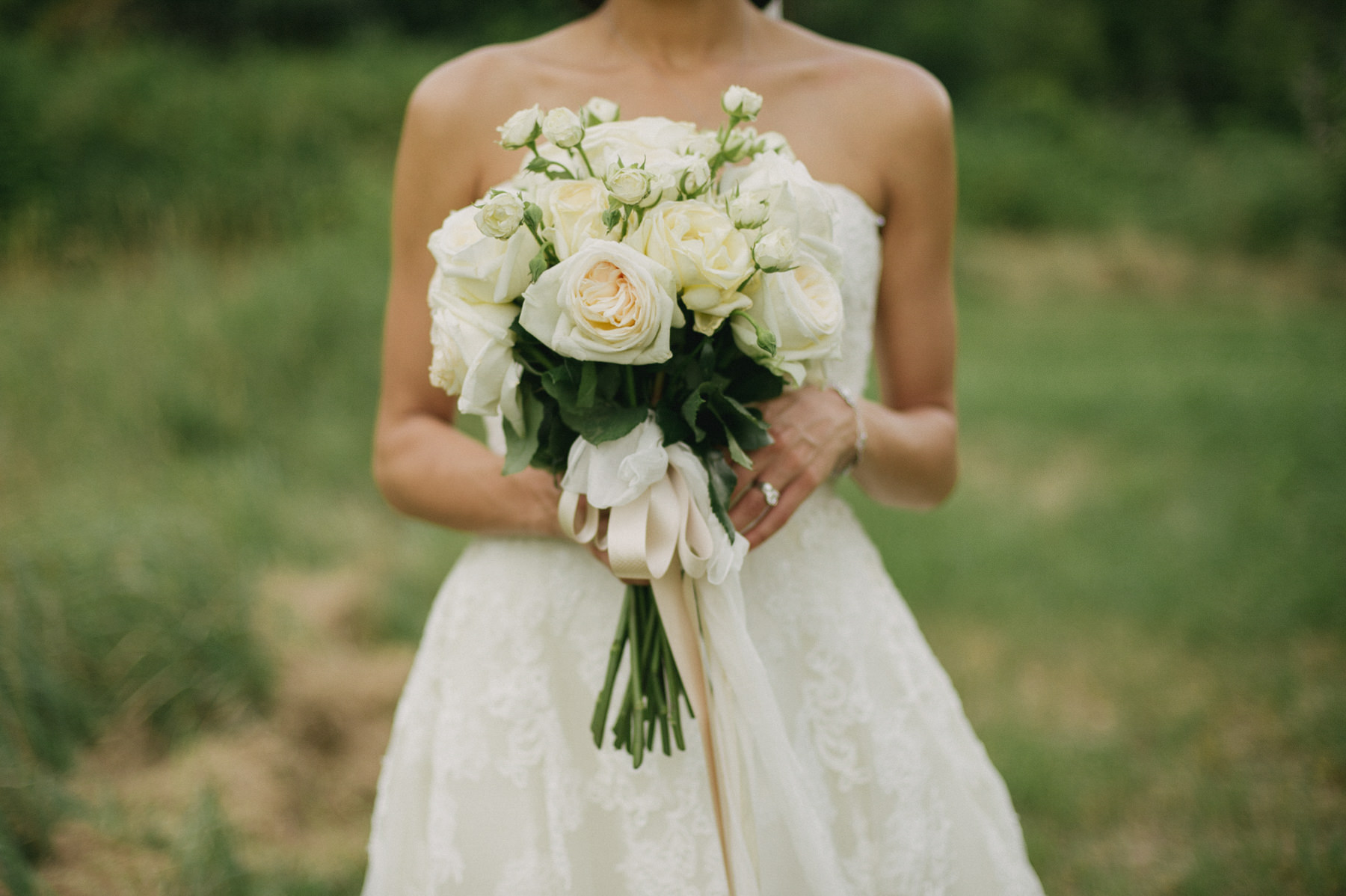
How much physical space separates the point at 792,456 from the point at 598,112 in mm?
573

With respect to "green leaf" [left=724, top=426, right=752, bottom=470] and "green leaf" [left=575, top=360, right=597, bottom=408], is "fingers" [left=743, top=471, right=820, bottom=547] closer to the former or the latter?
"green leaf" [left=724, top=426, right=752, bottom=470]

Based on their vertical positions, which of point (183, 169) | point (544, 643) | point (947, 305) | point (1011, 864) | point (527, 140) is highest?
point (527, 140)

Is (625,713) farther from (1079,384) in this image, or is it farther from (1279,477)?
(1079,384)

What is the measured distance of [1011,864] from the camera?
5.74 feet

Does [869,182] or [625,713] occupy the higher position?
[869,182]

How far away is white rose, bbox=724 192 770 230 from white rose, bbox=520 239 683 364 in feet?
0.36

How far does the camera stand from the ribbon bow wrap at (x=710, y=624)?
1363 millimetres

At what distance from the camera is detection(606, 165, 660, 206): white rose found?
47.3 inches

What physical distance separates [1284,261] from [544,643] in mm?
16027

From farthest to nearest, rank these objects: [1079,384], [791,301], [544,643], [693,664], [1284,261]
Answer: [1284,261] < [1079,384] < [544,643] < [693,664] < [791,301]

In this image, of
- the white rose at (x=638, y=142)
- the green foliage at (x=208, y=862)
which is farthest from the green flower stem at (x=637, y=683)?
the green foliage at (x=208, y=862)

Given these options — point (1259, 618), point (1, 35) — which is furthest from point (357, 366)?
point (1, 35)

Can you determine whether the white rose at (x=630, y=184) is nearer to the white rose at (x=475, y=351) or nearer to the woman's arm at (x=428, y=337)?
the white rose at (x=475, y=351)

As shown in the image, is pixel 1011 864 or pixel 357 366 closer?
pixel 1011 864
